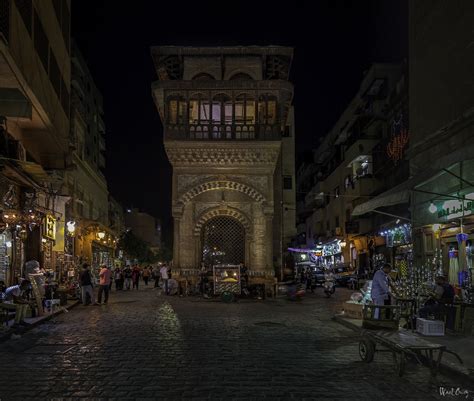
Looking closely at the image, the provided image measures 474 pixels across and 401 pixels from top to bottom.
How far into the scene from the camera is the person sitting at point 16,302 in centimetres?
1230

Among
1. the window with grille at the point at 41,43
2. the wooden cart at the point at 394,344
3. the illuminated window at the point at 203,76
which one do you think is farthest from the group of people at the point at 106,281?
the wooden cart at the point at 394,344

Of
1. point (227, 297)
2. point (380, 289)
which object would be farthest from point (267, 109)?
point (380, 289)

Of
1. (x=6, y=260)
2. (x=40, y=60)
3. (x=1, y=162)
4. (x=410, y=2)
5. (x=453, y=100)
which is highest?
(x=410, y=2)

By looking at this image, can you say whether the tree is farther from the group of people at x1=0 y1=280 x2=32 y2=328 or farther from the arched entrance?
the group of people at x1=0 y1=280 x2=32 y2=328

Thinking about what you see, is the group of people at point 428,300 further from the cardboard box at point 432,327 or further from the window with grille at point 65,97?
the window with grille at point 65,97

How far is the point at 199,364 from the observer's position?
8234 millimetres

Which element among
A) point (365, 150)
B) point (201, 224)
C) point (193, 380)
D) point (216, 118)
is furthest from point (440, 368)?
point (365, 150)

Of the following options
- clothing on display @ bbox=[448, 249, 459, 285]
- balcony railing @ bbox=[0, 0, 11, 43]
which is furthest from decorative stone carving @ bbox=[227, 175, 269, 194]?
balcony railing @ bbox=[0, 0, 11, 43]

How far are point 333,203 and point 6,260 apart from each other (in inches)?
1359

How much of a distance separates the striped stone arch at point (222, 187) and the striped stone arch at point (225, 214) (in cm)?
94

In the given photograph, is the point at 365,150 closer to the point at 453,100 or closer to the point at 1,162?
the point at 453,100

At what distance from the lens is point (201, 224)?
24.4m

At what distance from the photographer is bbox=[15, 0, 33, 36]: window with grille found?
12.7 metres

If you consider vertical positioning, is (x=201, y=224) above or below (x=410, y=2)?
below
